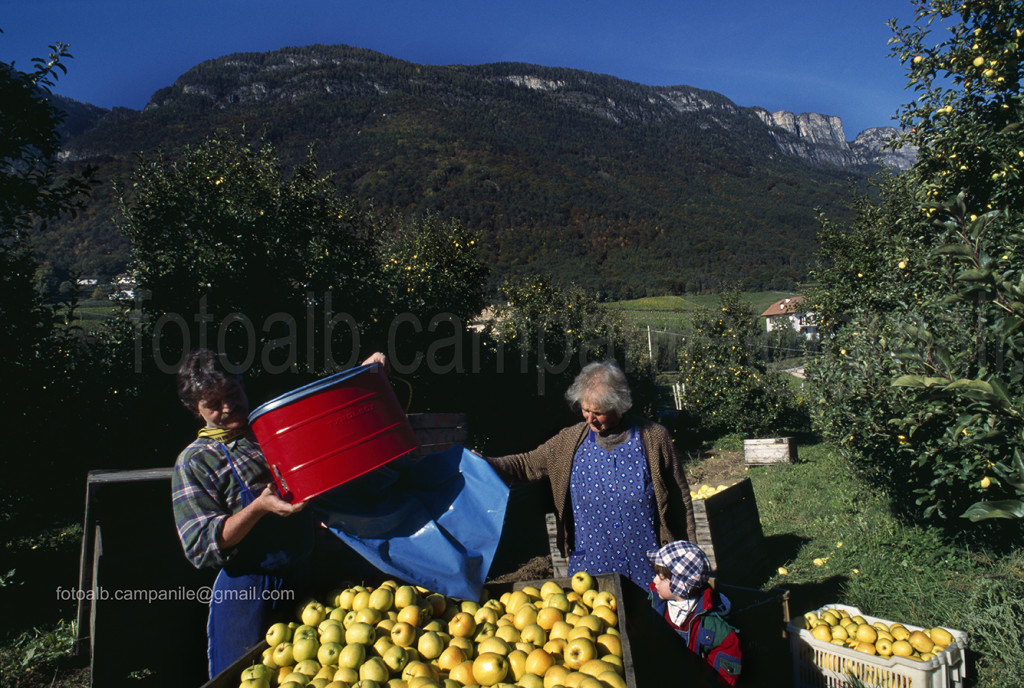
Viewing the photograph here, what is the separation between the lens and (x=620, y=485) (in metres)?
2.95

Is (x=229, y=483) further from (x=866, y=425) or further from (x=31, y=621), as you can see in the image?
(x=866, y=425)

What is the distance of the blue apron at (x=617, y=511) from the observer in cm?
292

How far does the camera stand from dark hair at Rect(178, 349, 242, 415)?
2.28 m

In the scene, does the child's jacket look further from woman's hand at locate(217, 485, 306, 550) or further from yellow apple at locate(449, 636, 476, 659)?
woman's hand at locate(217, 485, 306, 550)

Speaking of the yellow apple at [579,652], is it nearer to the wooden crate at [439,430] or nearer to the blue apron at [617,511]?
the blue apron at [617,511]

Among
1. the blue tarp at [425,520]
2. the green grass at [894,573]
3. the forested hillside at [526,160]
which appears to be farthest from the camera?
the forested hillside at [526,160]

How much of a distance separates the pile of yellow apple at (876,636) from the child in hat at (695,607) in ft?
3.53

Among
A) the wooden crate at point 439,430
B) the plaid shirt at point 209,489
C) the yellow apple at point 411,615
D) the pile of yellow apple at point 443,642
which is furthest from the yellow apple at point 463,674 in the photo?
the wooden crate at point 439,430

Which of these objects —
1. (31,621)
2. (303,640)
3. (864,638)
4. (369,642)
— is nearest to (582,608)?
(369,642)

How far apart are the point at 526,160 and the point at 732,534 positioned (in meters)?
108

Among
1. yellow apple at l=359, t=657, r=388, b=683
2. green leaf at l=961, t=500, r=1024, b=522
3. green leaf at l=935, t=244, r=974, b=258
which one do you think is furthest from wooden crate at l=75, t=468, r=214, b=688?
green leaf at l=935, t=244, r=974, b=258

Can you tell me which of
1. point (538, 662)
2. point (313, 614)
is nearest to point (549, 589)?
point (538, 662)

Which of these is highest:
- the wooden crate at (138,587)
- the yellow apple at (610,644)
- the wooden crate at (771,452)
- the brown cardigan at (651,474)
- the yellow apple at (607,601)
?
the brown cardigan at (651,474)

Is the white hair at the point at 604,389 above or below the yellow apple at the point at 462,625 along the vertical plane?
above
